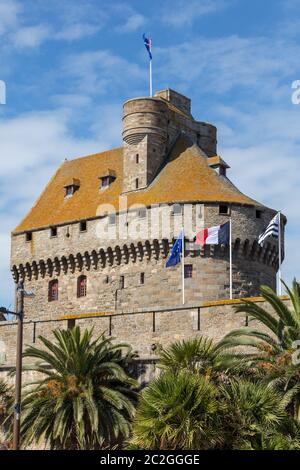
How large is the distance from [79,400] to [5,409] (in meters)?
5.49

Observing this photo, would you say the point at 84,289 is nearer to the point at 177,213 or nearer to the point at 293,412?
the point at 177,213

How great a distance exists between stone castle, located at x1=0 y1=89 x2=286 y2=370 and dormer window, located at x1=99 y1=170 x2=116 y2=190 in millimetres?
56

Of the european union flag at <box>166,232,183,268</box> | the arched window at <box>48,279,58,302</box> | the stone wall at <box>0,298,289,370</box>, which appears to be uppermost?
the european union flag at <box>166,232,183,268</box>

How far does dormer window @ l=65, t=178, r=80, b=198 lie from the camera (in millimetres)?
53594

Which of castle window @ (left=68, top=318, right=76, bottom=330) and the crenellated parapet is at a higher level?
the crenellated parapet

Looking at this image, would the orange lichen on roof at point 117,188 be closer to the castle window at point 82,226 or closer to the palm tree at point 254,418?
the castle window at point 82,226

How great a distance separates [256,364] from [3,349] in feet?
42.1

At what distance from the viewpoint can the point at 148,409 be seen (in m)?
25.8

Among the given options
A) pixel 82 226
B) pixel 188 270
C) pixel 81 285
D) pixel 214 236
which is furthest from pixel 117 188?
pixel 214 236

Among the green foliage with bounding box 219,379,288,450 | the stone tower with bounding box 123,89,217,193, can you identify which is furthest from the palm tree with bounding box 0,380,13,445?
the stone tower with bounding box 123,89,217,193

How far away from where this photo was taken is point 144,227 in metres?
47.3

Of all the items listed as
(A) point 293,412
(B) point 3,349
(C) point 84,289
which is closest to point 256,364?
(A) point 293,412

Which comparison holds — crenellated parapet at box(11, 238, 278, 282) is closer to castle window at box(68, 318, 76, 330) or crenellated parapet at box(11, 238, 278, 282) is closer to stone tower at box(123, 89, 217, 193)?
stone tower at box(123, 89, 217, 193)

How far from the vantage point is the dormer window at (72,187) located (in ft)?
176
